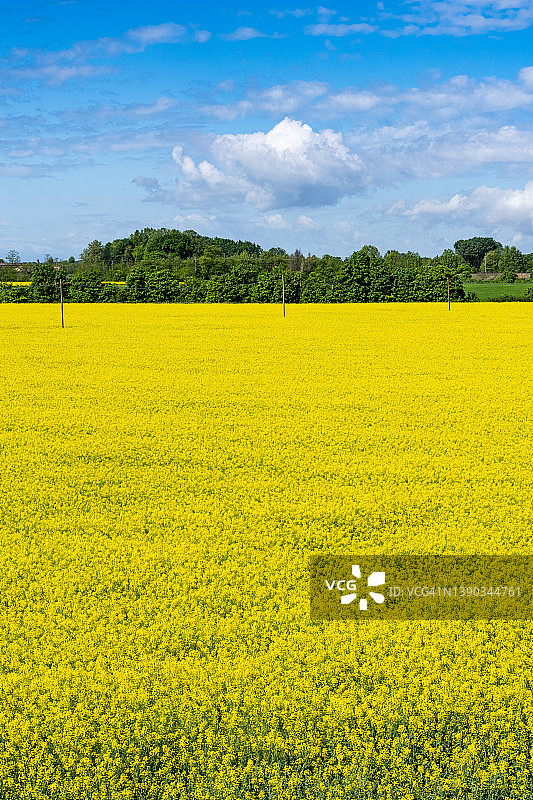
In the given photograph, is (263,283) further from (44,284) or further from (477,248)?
(477,248)

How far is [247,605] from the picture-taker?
682cm

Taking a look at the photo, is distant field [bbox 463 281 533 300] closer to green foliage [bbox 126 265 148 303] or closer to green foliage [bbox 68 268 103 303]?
green foliage [bbox 126 265 148 303]

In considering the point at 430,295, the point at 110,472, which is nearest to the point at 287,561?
the point at 110,472

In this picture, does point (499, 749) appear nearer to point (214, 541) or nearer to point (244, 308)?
point (214, 541)

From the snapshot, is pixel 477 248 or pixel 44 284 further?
pixel 477 248

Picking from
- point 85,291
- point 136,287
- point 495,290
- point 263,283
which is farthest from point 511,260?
point 85,291

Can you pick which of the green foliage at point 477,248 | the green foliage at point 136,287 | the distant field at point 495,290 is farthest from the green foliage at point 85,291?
the green foliage at point 477,248

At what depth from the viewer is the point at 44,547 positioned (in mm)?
8211

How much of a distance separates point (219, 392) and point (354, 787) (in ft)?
46.3

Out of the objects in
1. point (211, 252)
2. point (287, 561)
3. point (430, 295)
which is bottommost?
point (287, 561)

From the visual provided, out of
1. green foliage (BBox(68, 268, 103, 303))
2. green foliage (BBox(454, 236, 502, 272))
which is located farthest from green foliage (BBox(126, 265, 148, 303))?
green foliage (BBox(454, 236, 502, 272))

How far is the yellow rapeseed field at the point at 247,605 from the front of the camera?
500 cm

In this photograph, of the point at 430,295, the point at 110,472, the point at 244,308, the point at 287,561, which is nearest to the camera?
the point at 287,561

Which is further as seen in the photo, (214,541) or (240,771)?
(214,541)
